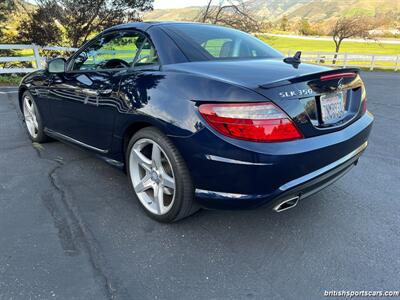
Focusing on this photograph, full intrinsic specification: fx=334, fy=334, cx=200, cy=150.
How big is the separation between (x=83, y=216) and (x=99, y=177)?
79cm

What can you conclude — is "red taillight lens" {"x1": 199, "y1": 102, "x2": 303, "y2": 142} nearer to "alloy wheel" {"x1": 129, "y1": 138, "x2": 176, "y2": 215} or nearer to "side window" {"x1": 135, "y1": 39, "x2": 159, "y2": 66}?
"alloy wheel" {"x1": 129, "y1": 138, "x2": 176, "y2": 215}

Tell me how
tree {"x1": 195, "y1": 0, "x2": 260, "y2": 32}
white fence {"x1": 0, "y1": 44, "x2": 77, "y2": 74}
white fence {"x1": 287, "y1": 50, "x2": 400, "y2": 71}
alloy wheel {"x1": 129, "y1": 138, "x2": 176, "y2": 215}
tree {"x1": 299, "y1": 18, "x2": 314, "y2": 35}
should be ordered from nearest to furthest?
alloy wheel {"x1": 129, "y1": 138, "x2": 176, "y2": 215}
white fence {"x1": 0, "y1": 44, "x2": 77, "y2": 74}
tree {"x1": 195, "y1": 0, "x2": 260, "y2": 32}
white fence {"x1": 287, "y1": 50, "x2": 400, "y2": 71}
tree {"x1": 299, "y1": 18, "x2": 314, "y2": 35}

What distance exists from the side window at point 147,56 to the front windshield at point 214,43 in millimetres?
199

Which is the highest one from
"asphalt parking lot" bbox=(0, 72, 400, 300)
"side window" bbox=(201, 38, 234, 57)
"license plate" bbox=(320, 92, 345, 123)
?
"side window" bbox=(201, 38, 234, 57)

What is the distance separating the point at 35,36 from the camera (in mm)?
12125

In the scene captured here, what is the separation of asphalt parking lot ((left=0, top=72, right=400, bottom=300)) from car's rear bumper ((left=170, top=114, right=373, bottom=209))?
0.43m

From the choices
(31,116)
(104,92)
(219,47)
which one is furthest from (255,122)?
(31,116)

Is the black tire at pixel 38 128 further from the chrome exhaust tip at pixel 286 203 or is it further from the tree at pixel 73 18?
the tree at pixel 73 18

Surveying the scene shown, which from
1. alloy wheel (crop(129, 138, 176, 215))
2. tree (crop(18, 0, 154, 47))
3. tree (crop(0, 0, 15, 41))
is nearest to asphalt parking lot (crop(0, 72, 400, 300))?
alloy wheel (crop(129, 138, 176, 215))

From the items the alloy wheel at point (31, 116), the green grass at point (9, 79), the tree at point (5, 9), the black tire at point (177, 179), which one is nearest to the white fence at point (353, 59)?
the tree at point (5, 9)

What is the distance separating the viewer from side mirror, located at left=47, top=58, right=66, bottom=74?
12.1ft

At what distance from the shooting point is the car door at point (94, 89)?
291 cm

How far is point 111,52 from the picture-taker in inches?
137

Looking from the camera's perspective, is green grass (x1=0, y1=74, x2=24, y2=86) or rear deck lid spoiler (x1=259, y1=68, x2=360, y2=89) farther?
green grass (x1=0, y1=74, x2=24, y2=86)
